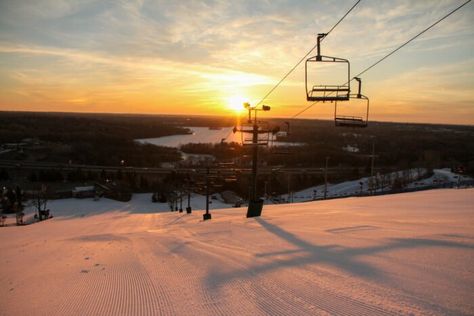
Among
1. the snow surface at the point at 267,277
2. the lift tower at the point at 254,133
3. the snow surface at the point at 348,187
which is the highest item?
the lift tower at the point at 254,133

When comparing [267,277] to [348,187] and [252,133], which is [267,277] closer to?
[252,133]

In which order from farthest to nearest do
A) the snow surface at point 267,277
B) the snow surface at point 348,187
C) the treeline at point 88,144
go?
the treeline at point 88,144 → the snow surface at point 348,187 → the snow surface at point 267,277

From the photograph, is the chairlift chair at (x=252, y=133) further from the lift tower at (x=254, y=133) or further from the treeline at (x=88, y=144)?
the treeline at (x=88, y=144)

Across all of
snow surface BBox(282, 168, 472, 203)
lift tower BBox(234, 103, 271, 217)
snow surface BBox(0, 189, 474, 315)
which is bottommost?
snow surface BBox(282, 168, 472, 203)

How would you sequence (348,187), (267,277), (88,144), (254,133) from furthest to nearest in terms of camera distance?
(88,144) < (348,187) < (254,133) < (267,277)

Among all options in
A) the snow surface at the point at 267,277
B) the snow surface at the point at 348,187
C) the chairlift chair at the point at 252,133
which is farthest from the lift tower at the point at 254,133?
the snow surface at the point at 348,187

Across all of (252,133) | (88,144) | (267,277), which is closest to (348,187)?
(252,133)

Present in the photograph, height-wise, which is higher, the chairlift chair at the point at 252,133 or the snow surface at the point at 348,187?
the chairlift chair at the point at 252,133

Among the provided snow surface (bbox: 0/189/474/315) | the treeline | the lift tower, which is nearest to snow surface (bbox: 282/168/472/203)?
the treeline

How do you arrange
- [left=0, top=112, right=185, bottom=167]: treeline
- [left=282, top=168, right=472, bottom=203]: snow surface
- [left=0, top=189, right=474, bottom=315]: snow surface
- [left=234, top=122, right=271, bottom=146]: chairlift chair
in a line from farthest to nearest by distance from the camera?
1. [left=0, top=112, right=185, bottom=167]: treeline
2. [left=282, top=168, right=472, bottom=203]: snow surface
3. [left=234, top=122, right=271, bottom=146]: chairlift chair
4. [left=0, top=189, right=474, bottom=315]: snow surface

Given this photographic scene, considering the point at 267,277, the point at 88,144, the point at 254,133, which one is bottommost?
the point at 267,277

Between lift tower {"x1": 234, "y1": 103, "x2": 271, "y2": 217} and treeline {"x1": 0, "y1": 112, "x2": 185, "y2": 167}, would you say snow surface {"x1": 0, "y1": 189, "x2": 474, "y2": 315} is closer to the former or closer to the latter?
lift tower {"x1": 234, "y1": 103, "x2": 271, "y2": 217}

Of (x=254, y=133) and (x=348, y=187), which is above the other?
(x=254, y=133)
